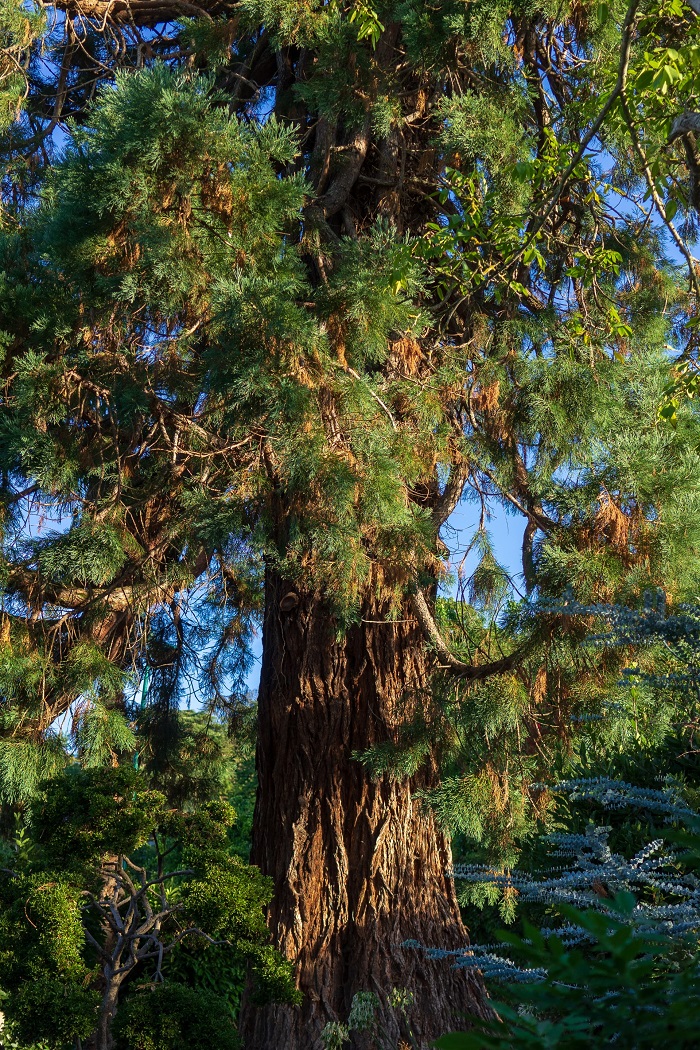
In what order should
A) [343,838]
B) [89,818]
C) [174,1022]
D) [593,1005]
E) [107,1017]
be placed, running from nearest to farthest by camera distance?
[593,1005], [174,1022], [107,1017], [89,818], [343,838]

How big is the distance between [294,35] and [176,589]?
3.15 m

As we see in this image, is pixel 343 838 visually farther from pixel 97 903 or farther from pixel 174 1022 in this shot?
pixel 174 1022

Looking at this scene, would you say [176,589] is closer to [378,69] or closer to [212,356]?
[212,356]

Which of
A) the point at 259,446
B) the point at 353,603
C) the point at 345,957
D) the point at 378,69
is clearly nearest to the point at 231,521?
the point at 259,446

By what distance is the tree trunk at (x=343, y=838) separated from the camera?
459 centimetres

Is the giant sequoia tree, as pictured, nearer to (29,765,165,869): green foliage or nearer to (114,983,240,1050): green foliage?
(29,765,165,869): green foliage

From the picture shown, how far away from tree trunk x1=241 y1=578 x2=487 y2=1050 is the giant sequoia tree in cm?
2

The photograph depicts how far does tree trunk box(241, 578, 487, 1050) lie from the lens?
181 inches

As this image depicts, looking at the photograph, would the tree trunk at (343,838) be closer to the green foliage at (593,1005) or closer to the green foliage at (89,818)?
the green foliage at (89,818)

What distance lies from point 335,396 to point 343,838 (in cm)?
227

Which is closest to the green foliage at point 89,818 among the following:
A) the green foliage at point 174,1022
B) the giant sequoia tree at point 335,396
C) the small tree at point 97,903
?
the small tree at point 97,903

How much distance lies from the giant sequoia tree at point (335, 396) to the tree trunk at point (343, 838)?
17 millimetres

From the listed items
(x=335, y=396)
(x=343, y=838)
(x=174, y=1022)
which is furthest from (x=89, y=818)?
(x=335, y=396)

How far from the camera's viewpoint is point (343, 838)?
4.90 m
